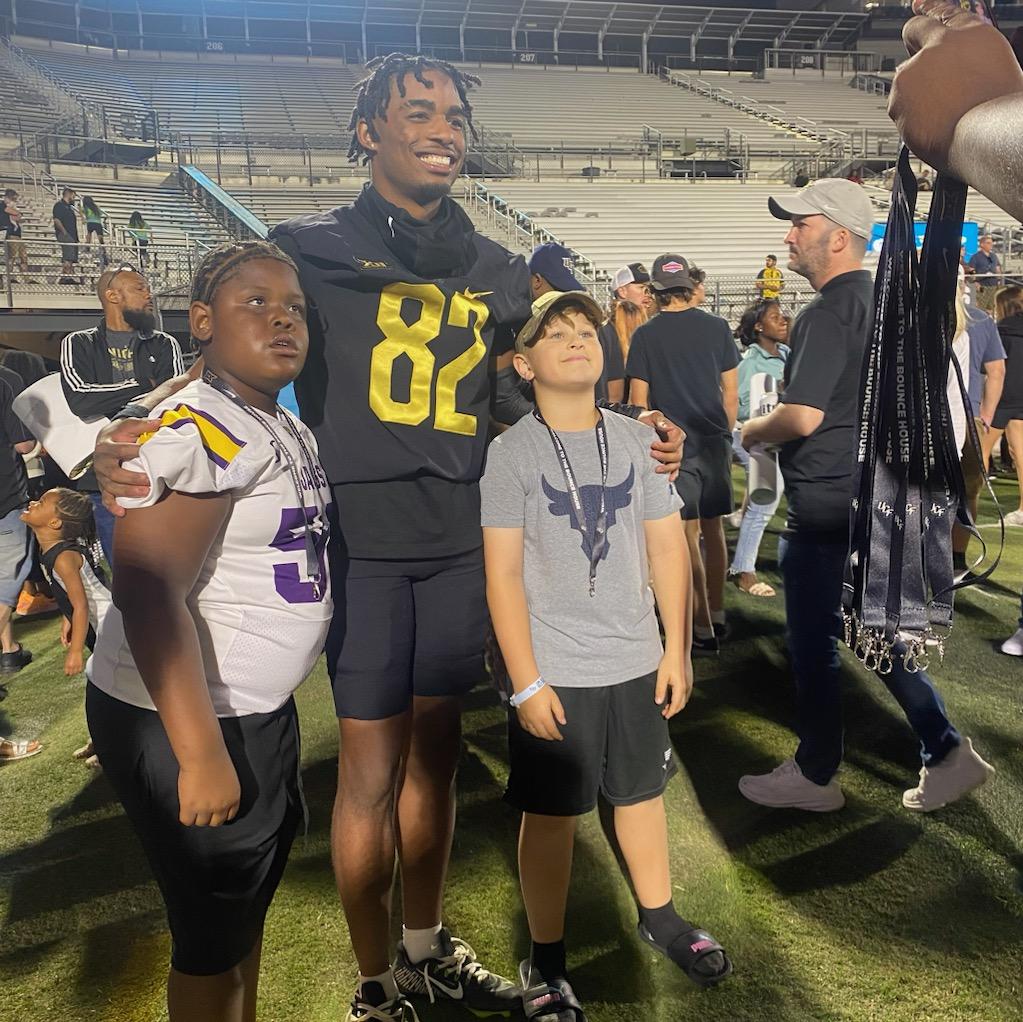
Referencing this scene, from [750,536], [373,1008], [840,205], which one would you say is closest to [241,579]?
[373,1008]

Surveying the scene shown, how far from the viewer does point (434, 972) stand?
6.63 ft

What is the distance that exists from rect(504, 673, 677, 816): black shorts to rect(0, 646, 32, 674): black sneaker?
353 centimetres

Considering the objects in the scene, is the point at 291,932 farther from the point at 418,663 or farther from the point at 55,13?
the point at 55,13

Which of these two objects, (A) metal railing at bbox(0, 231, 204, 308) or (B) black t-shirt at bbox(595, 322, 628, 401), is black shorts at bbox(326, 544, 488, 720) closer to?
(B) black t-shirt at bbox(595, 322, 628, 401)

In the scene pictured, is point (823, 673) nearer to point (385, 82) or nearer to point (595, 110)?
point (385, 82)

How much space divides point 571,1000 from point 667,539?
108 centimetres

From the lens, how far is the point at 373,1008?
1.87 meters

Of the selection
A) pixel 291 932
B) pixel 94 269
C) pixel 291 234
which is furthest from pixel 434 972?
pixel 94 269

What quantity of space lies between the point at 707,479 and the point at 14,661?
3.71 metres

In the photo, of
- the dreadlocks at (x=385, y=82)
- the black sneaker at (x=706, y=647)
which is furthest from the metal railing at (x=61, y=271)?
the dreadlocks at (x=385, y=82)

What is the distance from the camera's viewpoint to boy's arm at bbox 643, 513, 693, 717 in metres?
2.00

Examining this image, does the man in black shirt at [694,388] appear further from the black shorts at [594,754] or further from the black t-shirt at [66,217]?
the black t-shirt at [66,217]

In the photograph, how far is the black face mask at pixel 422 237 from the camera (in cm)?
186

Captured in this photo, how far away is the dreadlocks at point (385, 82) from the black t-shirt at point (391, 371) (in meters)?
0.17
